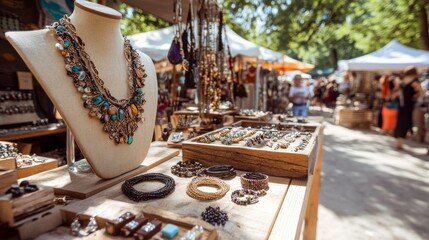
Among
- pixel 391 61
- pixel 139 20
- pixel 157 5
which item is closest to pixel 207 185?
pixel 157 5

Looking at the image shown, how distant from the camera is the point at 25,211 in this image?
60 centimetres

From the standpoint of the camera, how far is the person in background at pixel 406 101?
17.4 feet

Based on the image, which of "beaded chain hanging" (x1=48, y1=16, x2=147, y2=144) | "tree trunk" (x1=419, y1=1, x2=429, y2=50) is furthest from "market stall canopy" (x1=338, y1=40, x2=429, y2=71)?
"beaded chain hanging" (x1=48, y1=16, x2=147, y2=144)

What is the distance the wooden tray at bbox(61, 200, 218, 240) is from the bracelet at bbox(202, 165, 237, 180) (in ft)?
1.39

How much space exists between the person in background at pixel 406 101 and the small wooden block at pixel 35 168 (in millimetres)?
6189

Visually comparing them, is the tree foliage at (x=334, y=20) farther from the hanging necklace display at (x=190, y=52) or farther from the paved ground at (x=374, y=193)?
the hanging necklace display at (x=190, y=52)

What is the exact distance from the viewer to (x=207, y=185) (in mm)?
1015

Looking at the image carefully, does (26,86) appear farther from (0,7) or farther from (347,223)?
(347,223)

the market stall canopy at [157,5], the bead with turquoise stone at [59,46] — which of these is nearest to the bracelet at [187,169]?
the bead with turquoise stone at [59,46]

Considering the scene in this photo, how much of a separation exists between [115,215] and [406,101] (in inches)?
249

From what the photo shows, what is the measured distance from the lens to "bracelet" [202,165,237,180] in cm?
108

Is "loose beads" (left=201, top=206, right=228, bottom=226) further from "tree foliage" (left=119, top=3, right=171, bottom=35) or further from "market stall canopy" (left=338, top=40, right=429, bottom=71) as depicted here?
"market stall canopy" (left=338, top=40, right=429, bottom=71)

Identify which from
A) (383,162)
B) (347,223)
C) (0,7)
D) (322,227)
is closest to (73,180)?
(322,227)

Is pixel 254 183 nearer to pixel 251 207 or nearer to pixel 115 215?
pixel 251 207
